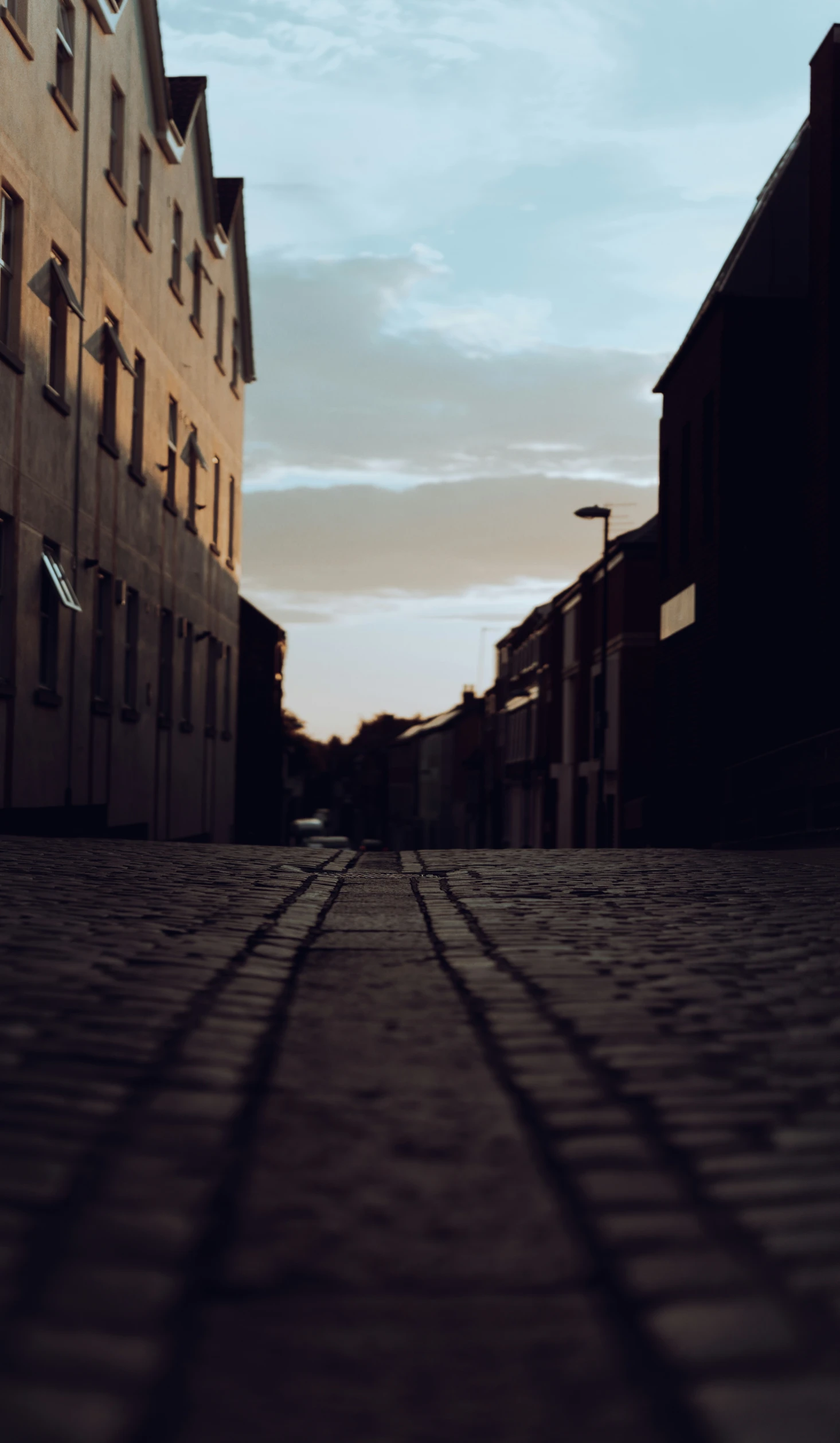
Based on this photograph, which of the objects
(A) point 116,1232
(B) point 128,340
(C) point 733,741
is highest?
(B) point 128,340

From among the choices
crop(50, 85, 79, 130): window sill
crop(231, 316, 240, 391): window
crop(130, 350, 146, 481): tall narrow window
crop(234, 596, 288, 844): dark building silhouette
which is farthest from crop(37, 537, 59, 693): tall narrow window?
crop(234, 596, 288, 844): dark building silhouette

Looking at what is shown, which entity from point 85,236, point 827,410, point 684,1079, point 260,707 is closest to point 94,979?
point 684,1079

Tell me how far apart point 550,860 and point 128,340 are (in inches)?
500

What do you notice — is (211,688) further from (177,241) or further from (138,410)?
(138,410)

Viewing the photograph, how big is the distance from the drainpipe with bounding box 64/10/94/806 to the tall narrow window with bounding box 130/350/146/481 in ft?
12.9

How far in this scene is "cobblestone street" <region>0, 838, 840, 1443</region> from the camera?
1.98 m

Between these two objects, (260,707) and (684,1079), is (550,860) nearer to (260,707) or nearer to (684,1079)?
(684,1079)

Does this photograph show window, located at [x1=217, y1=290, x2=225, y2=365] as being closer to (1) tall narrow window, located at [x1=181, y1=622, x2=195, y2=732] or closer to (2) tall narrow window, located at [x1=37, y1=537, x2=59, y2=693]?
(1) tall narrow window, located at [x1=181, y1=622, x2=195, y2=732]

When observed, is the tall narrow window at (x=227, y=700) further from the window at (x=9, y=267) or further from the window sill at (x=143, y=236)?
the window at (x=9, y=267)

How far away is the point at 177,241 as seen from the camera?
2817 centimetres

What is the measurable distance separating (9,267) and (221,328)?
16931 millimetres

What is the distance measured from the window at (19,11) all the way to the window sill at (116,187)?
4.56 metres

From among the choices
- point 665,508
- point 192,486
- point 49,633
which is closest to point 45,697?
point 49,633

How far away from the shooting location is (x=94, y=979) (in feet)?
17.0
